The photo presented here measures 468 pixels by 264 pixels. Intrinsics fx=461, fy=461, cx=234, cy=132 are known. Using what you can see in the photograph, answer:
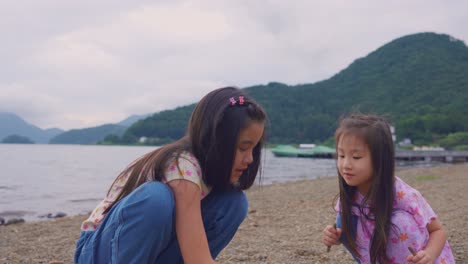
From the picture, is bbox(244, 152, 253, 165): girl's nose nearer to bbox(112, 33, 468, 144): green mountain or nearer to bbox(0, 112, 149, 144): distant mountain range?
bbox(112, 33, 468, 144): green mountain

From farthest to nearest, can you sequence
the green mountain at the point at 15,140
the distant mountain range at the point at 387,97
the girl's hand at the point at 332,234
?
the green mountain at the point at 15,140 → the distant mountain range at the point at 387,97 → the girl's hand at the point at 332,234

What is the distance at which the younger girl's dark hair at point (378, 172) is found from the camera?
2.31 meters

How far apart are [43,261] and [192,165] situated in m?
2.63

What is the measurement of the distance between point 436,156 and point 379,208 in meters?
38.6

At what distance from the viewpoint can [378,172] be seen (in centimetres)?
236

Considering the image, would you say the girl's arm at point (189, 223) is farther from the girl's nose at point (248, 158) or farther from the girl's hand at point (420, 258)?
the girl's hand at point (420, 258)

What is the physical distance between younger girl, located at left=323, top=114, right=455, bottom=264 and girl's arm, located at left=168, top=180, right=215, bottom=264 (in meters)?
0.87

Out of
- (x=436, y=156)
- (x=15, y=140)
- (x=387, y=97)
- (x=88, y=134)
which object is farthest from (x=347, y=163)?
(x=15, y=140)

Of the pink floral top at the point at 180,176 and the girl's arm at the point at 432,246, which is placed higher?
the pink floral top at the point at 180,176

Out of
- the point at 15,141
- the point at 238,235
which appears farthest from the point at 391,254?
the point at 15,141

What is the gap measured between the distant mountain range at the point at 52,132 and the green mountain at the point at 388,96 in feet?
136

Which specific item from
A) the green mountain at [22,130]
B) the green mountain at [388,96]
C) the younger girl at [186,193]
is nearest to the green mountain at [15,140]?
the green mountain at [22,130]

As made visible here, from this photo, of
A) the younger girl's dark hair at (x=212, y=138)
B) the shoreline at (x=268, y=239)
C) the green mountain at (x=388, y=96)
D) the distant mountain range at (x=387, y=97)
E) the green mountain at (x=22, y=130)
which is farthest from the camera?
the green mountain at (x=22, y=130)

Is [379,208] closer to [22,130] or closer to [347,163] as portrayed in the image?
[347,163]
